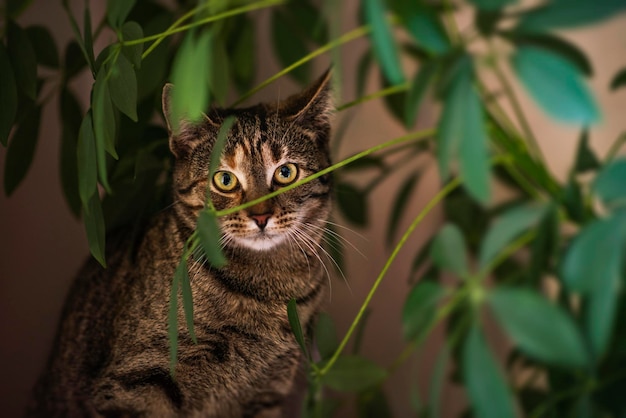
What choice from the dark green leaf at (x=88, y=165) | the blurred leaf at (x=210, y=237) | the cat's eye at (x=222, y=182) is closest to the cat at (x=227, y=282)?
the cat's eye at (x=222, y=182)

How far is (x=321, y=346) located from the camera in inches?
34.6

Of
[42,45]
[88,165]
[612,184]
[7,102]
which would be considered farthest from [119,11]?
[612,184]

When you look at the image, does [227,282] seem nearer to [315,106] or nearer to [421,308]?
[315,106]

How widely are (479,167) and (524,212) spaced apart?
0.25ft

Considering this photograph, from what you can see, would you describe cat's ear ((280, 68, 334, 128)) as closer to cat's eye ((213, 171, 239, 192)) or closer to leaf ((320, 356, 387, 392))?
cat's eye ((213, 171, 239, 192))

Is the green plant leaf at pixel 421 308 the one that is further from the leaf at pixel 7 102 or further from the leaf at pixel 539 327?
the leaf at pixel 7 102

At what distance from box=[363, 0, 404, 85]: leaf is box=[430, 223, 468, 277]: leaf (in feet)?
0.52

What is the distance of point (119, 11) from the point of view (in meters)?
0.80

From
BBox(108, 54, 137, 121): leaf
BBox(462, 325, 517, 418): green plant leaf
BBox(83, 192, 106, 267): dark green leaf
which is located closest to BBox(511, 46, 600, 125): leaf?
BBox(462, 325, 517, 418): green plant leaf

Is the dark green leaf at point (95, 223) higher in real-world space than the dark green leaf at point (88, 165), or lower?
lower

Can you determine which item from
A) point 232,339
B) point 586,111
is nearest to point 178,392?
point 232,339

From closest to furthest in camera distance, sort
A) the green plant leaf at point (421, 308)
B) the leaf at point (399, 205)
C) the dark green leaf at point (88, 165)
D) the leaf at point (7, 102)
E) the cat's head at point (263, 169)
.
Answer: the green plant leaf at point (421, 308) → the dark green leaf at point (88, 165) → the leaf at point (7, 102) → the cat's head at point (263, 169) → the leaf at point (399, 205)

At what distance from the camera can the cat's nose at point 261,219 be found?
1094mm

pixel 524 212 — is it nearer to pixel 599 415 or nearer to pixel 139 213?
pixel 599 415
